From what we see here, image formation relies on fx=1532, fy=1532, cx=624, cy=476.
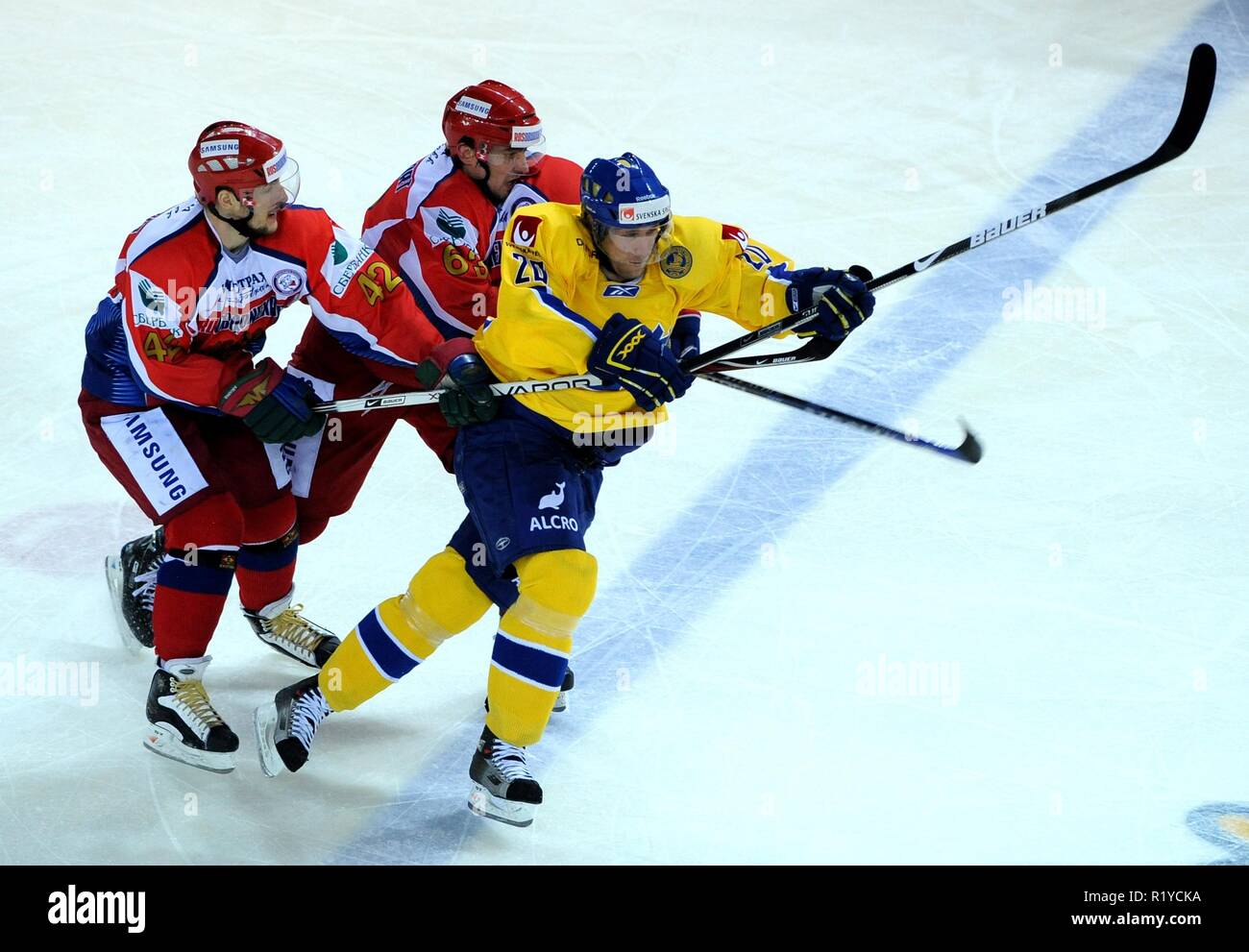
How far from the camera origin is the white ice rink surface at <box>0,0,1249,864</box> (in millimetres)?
3230

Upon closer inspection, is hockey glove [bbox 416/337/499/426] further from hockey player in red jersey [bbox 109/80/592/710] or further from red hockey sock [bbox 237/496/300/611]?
red hockey sock [bbox 237/496/300/611]

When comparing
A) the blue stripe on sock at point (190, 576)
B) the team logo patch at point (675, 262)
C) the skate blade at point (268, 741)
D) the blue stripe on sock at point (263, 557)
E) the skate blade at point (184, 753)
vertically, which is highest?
the team logo patch at point (675, 262)

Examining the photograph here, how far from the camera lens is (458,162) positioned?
3648 mm

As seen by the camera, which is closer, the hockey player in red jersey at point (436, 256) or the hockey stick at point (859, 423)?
the hockey stick at point (859, 423)

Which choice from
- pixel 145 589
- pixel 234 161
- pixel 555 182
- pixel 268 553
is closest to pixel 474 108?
pixel 555 182

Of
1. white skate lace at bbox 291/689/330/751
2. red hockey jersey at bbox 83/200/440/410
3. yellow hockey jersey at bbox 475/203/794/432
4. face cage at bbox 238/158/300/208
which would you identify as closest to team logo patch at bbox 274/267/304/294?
red hockey jersey at bbox 83/200/440/410

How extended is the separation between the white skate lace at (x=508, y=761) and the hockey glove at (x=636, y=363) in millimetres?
778

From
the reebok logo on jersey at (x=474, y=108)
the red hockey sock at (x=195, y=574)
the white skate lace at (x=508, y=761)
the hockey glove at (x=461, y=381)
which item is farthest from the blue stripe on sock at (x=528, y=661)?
the reebok logo on jersey at (x=474, y=108)

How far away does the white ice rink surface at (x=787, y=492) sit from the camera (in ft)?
10.6

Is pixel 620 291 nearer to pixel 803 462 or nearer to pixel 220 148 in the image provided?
pixel 220 148

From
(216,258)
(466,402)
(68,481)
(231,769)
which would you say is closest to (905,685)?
(466,402)

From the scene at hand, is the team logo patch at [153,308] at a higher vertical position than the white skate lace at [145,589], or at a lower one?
higher

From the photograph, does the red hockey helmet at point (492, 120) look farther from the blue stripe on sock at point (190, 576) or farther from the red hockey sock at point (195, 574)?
the blue stripe on sock at point (190, 576)

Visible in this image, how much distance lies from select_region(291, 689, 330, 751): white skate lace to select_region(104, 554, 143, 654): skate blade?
2.13 feet
